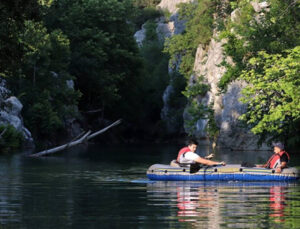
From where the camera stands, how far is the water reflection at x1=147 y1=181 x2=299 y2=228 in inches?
567

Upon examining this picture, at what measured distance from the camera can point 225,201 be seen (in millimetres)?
18109

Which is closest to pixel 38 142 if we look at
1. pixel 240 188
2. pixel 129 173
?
pixel 129 173

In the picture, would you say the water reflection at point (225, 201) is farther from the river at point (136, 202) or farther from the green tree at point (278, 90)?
the green tree at point (278, 90)

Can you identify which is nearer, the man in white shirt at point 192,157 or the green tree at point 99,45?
the man in white shirt at point 192,157

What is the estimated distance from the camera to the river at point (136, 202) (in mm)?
14312

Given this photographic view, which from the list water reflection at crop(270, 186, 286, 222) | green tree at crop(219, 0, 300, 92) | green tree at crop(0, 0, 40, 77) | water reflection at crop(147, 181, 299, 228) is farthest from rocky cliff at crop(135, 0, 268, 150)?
water reflection at crop(270, 186, 286, 222)

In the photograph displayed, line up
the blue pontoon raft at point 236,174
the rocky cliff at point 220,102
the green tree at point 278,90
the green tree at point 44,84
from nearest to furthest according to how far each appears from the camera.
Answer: the blue pontoon raft at point 236,174
the green tree at point 278,90
the rocky cliff at point 220,102
the green tree at point 44,84

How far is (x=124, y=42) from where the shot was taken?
2977 inches

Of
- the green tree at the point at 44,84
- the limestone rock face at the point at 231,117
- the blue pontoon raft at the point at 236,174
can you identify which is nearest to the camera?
the blue pontoon raft at the point at 236,174

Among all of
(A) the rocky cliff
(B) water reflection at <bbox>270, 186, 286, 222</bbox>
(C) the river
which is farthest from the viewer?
(A) the rocky cliff

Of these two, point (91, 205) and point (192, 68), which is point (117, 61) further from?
point (91, 205)

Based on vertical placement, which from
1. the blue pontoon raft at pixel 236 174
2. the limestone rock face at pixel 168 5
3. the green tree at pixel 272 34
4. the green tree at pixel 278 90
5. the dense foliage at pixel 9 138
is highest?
the limestone rock face at pixel 168 5

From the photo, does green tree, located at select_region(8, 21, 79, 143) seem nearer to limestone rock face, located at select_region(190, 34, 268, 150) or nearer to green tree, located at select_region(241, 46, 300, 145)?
limestone rock face, located at select_region(190, 34, 268, 150)

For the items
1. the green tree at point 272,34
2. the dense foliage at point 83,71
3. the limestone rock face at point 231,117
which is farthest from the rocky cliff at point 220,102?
the dense foliage at point 83,71
